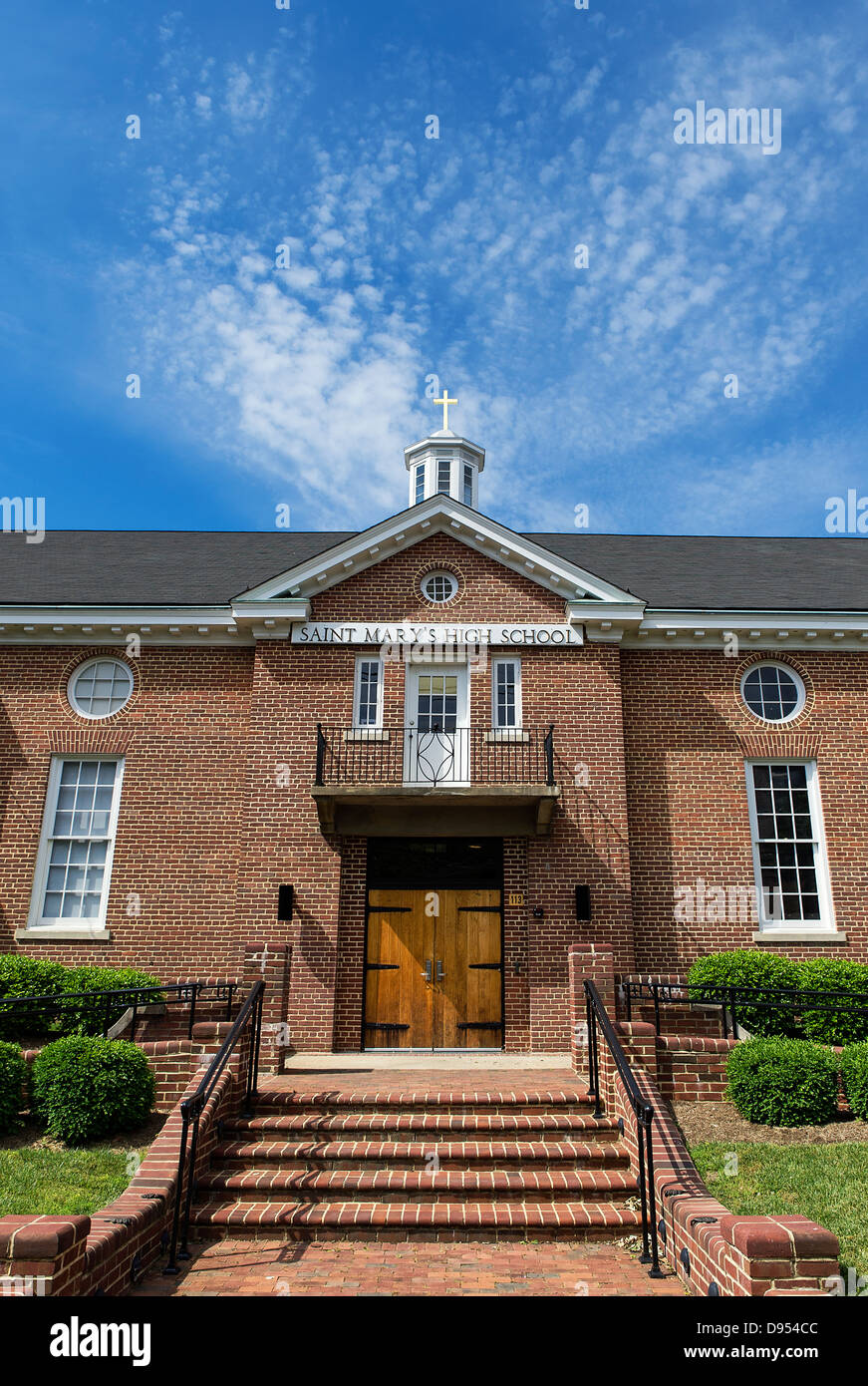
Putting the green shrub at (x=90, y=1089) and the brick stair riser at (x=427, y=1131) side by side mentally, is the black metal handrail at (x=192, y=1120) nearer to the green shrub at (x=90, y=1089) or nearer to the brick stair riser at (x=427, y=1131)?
the brick stair riser at (x=427, y=1131)

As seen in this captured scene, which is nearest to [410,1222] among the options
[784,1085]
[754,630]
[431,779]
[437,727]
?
[784,1085]

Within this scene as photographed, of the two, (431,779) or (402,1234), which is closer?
(402,1234)

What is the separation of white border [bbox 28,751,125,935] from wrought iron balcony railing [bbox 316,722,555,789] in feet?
11.9

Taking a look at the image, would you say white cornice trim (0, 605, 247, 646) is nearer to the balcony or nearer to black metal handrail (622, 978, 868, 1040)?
the balcony

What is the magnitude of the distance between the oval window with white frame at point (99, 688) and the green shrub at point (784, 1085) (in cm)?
1090

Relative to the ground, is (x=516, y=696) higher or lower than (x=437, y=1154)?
higher

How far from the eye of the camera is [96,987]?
13211mm

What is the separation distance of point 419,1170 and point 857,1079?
189 inches

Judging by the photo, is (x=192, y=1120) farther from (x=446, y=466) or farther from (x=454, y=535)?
(x=446, y=466)

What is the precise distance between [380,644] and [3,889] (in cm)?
712

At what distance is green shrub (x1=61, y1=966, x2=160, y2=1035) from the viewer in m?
→ 12.0

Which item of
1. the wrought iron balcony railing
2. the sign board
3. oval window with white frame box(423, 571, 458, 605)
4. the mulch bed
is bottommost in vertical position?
the mulch bed

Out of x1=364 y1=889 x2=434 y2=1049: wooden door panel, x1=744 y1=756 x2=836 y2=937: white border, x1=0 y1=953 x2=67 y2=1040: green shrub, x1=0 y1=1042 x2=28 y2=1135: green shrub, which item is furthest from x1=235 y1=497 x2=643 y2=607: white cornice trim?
x1=0 y1=1042 x2=28 y2=1135: green shrub
